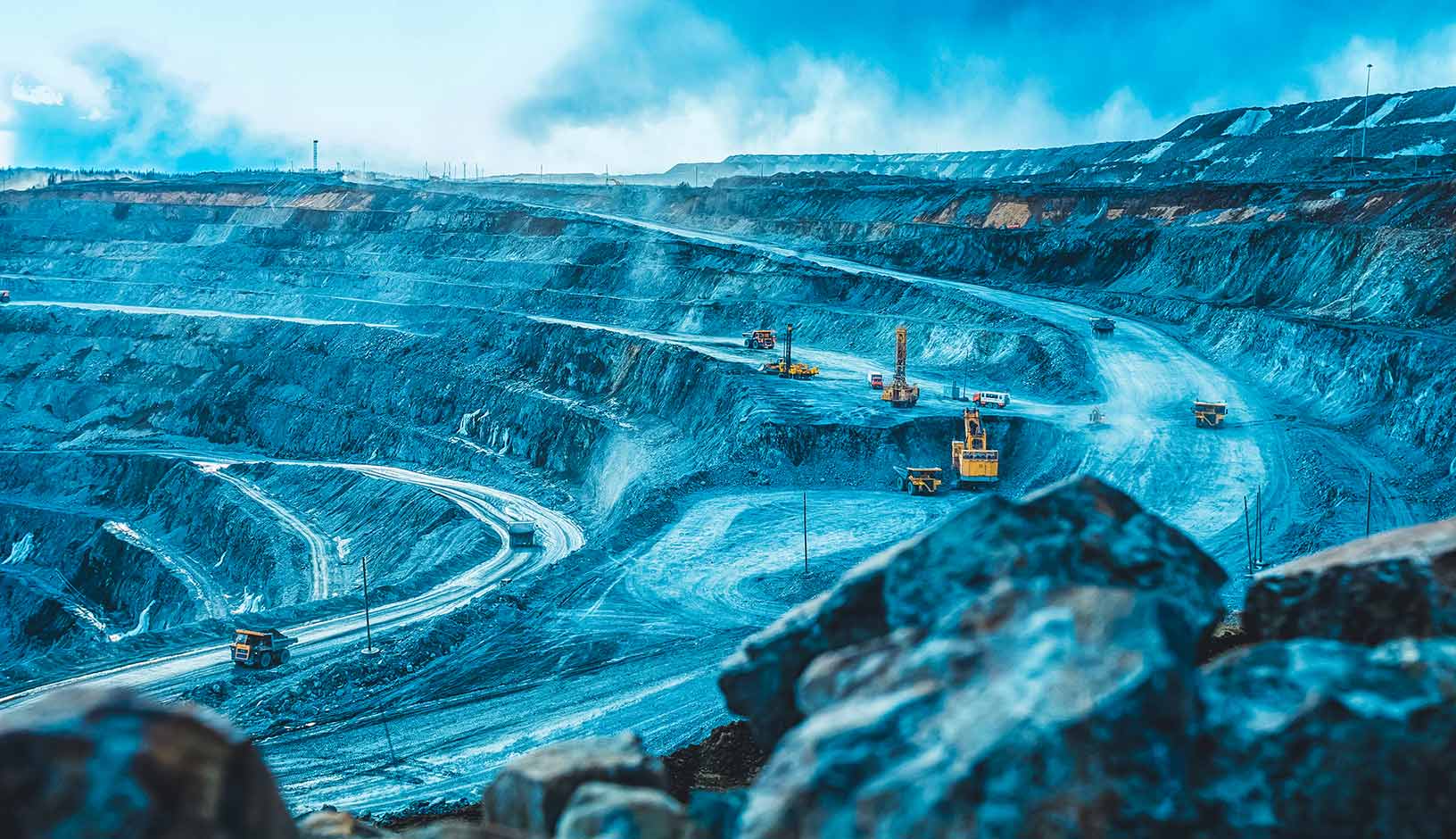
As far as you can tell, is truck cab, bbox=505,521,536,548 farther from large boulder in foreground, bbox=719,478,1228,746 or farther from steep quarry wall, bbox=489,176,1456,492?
large boulder in foreground, bbox=719,478,1228,746

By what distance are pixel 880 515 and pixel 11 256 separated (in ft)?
355

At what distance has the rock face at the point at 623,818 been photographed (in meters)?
6.38

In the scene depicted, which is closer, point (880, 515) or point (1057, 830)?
point (1057, 830)

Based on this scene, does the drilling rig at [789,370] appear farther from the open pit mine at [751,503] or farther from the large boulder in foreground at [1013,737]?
the large boulder in foreground at [1013,737]

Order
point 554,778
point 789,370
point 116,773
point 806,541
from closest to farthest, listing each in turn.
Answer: point 116,773
point 554,778
point 806,541
point 789,370

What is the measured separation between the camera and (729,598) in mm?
30000

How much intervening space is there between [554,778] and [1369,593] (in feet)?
17.5

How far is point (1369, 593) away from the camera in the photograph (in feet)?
24.9

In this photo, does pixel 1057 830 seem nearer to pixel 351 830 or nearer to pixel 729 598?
pixel 351 830

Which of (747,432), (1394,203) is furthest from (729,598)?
(1394,203)

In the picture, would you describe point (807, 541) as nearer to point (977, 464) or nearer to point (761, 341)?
point (977, 464)

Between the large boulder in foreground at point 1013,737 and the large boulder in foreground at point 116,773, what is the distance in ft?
8.10

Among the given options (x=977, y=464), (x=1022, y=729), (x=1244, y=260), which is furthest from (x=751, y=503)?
(x=1244, y=260)

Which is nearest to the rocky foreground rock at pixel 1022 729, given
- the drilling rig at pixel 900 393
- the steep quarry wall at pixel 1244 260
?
the steep quarry wall at pixel 1244 260
